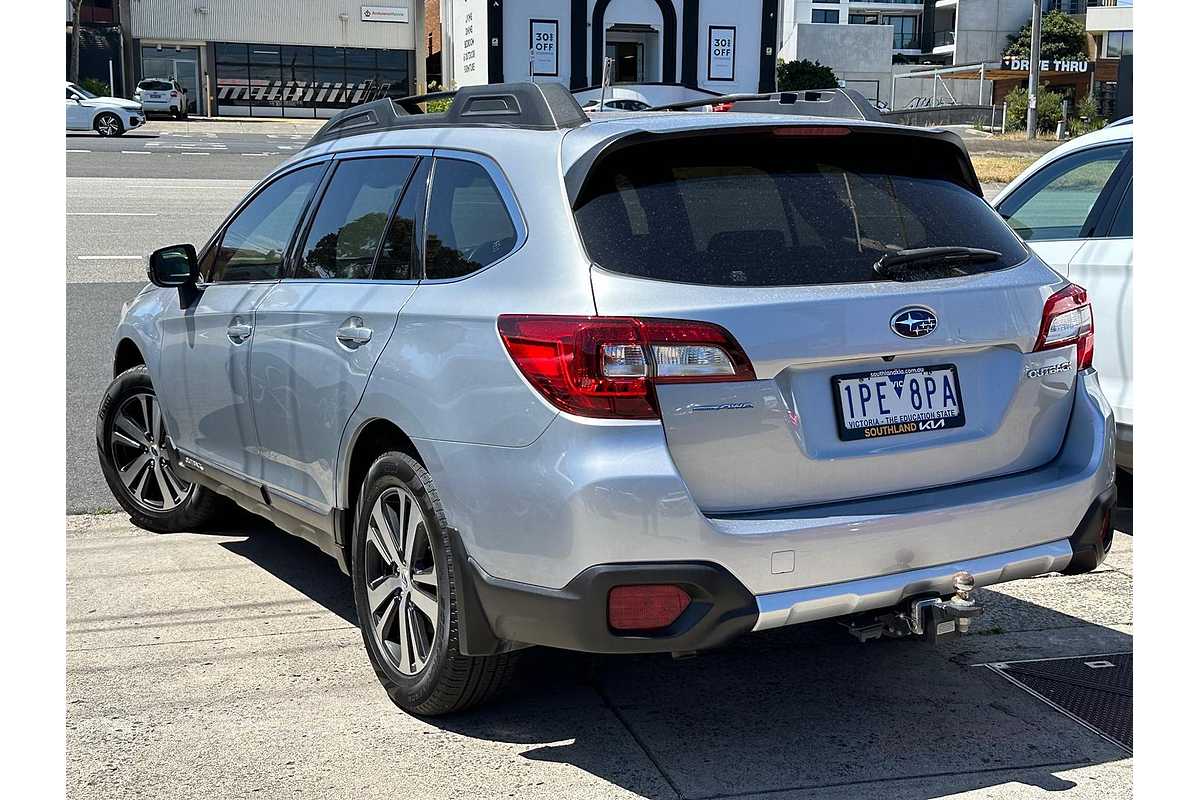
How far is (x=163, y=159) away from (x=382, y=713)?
88.9 feet

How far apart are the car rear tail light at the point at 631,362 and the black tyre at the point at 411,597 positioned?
62 cm

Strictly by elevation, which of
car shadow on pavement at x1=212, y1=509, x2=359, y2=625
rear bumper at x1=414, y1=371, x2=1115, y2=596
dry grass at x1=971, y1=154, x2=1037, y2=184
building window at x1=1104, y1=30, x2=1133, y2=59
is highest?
building window at x1=1104, y1=30, x2=1133, y2=59

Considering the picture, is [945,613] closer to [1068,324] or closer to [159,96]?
[1068,324]

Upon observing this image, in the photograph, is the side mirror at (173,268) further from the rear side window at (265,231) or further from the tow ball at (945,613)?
the tow ball at (945,613)

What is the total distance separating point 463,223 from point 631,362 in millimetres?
906

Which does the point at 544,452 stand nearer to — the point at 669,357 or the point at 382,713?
the point at 669,357

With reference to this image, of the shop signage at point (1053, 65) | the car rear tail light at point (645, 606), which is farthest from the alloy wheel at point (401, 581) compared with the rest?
the shop signage at point (1053, 65)

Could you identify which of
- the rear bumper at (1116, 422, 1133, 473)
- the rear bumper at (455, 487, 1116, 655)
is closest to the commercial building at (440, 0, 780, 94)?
the rear bumper at (1116, 422, 1133, 473)

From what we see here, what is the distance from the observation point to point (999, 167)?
2988cm

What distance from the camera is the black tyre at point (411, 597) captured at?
377cm

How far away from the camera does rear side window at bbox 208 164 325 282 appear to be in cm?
500

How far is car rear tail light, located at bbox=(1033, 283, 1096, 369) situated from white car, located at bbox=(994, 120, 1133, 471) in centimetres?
195

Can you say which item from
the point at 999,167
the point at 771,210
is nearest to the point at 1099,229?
the point at 771,210

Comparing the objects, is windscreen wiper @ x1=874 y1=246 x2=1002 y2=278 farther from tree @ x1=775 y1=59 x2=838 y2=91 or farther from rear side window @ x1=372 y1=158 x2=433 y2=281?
tree @ x1=775 y1=59 x2=838 y2=91
